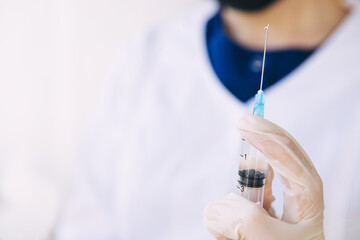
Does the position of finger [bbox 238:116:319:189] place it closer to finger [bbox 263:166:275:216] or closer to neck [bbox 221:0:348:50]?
finger [bbox 263:166:275:216]

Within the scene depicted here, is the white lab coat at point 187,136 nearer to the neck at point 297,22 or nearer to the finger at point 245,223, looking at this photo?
the neck at point 297,22

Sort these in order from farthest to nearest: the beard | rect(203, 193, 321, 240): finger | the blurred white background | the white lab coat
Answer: the blurred white background, the beard, the white lab coat, rect(203, 193, 321, 240): finger

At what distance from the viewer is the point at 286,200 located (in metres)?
0.40

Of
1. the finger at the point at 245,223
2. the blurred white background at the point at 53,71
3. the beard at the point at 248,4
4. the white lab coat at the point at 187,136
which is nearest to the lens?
the finger at the point at 245,223

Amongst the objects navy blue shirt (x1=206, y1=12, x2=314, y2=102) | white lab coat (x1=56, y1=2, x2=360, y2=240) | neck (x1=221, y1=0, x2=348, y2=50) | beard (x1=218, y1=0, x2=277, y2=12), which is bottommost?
white lab coat (x1=56, y1=2, x2=360, y2=240)

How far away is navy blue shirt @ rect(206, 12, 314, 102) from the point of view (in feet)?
2.45

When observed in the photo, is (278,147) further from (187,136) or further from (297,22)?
(297,22)

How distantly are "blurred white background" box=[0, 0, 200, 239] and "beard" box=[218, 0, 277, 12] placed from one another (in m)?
0.35

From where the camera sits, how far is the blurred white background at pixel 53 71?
3.56ft

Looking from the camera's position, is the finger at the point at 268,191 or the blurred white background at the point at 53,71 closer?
the finger at the point at 268,191

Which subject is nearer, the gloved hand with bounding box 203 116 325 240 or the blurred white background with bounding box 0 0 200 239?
the gloved hand with bounding box 203 116 325 240

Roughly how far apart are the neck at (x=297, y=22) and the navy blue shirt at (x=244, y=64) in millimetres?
28

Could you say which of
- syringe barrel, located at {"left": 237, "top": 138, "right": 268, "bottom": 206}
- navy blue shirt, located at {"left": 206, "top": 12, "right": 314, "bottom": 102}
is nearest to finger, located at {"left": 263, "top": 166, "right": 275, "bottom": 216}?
syringe barrel, located at {"left": 237, "top": 138, "right": 268, "bottom": 206}

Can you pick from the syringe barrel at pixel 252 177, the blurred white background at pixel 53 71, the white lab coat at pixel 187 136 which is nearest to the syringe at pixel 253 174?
the syringe barrel at pixel 252 177
